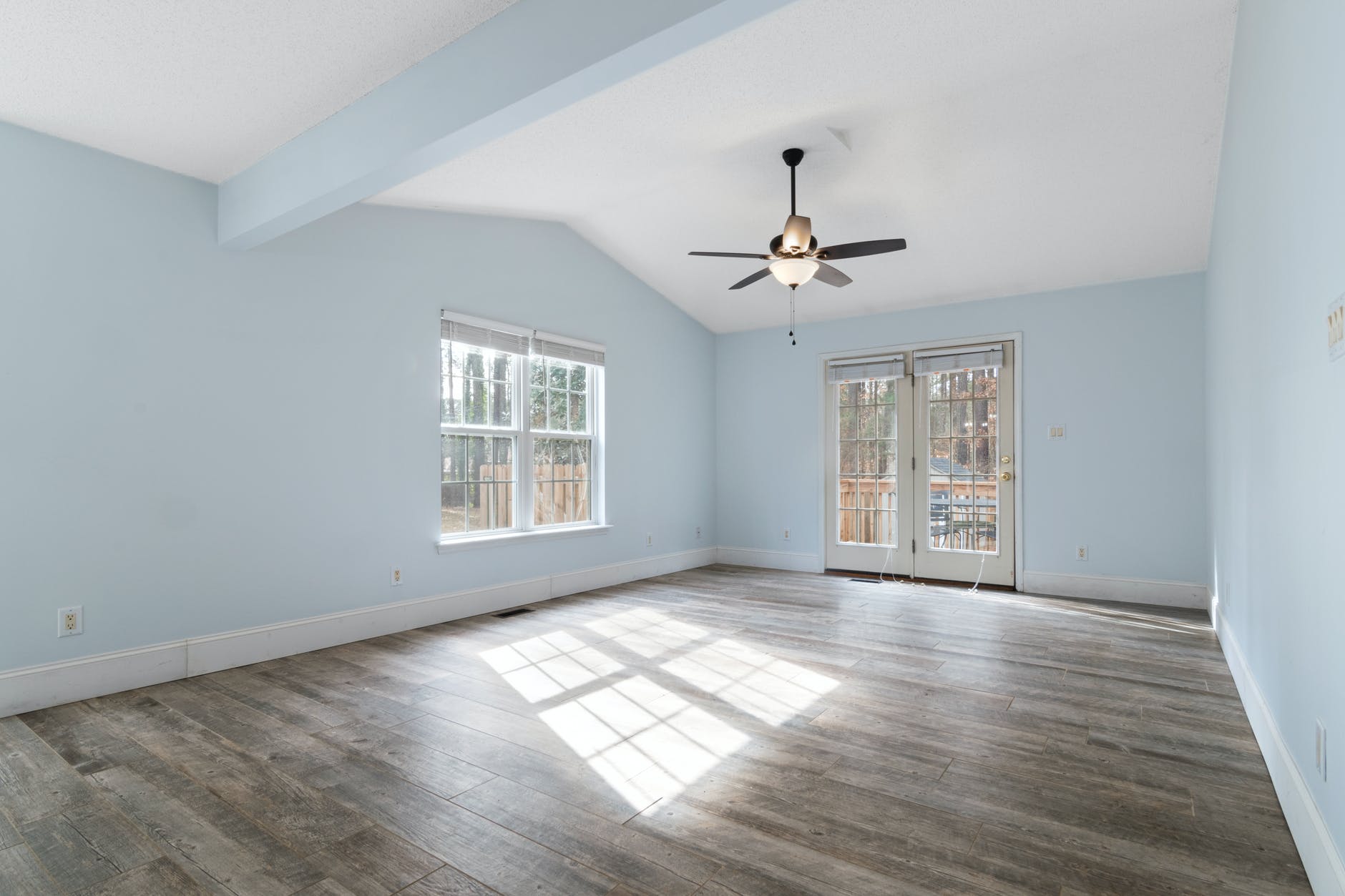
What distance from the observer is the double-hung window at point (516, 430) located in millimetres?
4957

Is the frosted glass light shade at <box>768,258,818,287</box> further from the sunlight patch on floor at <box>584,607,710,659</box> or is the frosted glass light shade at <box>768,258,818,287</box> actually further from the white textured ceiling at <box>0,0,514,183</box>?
the sunlight patch on floor at <box>584,607,710,659</box>

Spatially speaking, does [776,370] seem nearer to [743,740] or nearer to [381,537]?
[381,537]

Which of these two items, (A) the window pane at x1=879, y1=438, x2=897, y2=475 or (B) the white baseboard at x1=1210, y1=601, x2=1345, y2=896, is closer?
(B) the white baseboard at x1=1210, y1=601, x2=1345, y2=896

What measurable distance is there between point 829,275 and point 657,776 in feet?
10.4

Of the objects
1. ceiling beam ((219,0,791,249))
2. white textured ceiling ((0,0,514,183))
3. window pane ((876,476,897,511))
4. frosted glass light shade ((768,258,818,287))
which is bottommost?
window pane ((876,476,897,511))

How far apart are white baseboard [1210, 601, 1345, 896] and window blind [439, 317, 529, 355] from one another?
15.2 feet

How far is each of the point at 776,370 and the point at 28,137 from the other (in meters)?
5.74

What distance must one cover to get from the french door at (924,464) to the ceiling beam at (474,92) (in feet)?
15.6

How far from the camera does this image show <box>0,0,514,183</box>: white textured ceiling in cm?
240

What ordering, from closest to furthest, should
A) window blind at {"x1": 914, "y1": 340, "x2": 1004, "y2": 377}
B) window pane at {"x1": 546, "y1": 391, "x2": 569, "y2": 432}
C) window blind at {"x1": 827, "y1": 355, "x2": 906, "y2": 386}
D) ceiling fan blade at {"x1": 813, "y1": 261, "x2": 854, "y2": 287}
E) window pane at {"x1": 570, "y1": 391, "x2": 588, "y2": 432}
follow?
ceiling fan blade at {"x1": 813, "y1": 261, "x2": 854, "y2": 287} < window pane at {"x1": 546, "y1": 391, "x2": 569, "y2": 432} < window pane at {"x1": 570, "y1": 391, "x2": 588, "y2": 432} < window blind at {"x1": 914, "y1": 340, "x2": 1004, "y2": 377} < window blind at {"x1": 827, "y1": 355, "x2": 906, "y2": 386}

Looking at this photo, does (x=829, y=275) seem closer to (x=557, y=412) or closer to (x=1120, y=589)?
(x=557, y=412)

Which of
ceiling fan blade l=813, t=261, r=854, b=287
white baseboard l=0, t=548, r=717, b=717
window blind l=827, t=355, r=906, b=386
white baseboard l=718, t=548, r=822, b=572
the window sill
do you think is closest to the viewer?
white baseboard l=0, t=548, r=717, b=717

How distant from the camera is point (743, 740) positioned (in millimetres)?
2789

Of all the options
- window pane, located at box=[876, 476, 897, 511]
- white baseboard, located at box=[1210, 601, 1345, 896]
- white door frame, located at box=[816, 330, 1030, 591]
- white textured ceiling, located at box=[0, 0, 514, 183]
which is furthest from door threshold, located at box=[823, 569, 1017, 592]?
white textured ceiling, located at box=[0, 0, 514, 183]
